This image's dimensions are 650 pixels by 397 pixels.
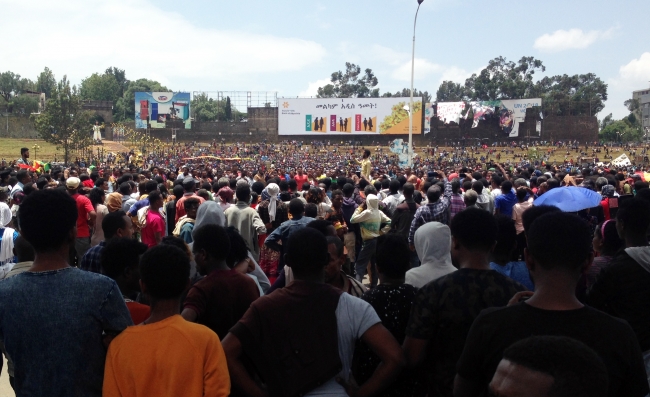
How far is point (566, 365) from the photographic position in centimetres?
162

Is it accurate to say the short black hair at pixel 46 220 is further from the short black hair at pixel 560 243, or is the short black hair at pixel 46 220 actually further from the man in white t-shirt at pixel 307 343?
the short black hair at pixel 560 243

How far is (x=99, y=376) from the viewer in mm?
2658

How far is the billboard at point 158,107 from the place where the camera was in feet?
228

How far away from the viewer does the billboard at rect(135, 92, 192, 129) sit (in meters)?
69.4

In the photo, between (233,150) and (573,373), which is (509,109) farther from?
(573,373)

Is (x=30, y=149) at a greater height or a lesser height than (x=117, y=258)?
lesser

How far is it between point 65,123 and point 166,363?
55456 millimetres

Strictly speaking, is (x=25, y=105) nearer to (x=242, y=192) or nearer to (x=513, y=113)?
(x=513, y=113)

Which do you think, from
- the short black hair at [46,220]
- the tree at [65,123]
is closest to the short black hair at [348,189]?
the short black hair at [46,220]

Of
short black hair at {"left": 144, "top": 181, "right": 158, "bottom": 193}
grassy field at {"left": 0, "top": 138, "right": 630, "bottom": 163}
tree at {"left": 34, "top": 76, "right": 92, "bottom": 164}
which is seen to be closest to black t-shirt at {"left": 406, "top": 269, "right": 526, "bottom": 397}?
short black hair at {"left": 144, "top": 181, "right": 158, "bottom": 193}

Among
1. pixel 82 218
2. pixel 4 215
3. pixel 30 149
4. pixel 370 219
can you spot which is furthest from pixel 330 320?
pixel 30 149

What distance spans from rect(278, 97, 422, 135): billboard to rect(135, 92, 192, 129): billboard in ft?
38.8

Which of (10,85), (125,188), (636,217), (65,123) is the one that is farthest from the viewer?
(10,85)

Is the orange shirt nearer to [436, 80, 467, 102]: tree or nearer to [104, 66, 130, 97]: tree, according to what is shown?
[436, 80, 467, 102]: tree
